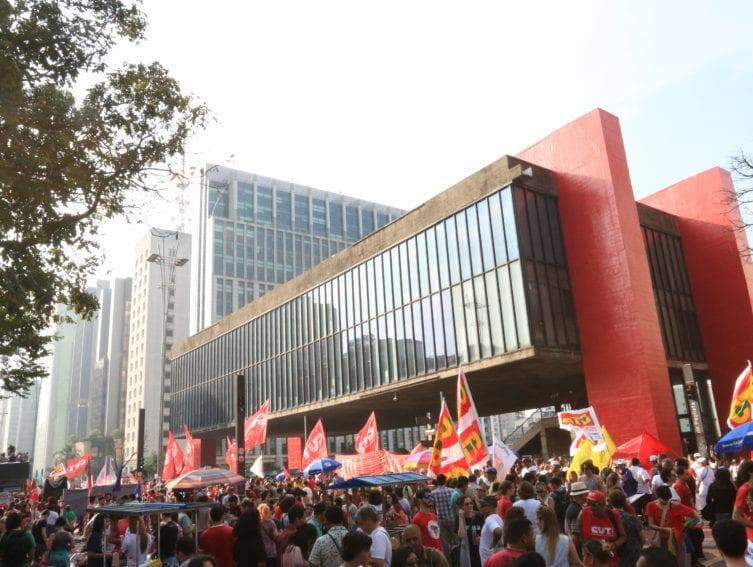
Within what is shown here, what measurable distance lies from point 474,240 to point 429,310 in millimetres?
4620

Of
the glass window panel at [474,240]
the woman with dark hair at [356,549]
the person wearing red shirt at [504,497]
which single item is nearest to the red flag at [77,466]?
the glass window panel at [474,240]

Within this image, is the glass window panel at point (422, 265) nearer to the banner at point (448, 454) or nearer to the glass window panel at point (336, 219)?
the banner at point (448, 454)

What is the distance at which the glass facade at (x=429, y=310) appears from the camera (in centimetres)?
2641

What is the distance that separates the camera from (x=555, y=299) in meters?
26.5

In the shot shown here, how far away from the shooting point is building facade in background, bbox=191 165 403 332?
105m

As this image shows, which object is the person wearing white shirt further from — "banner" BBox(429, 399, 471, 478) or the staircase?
the staircase

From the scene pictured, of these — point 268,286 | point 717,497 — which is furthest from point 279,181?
point 717,497

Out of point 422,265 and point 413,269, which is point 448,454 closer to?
point 422,265

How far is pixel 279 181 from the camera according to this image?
390 ft

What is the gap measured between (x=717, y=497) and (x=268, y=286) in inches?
4103

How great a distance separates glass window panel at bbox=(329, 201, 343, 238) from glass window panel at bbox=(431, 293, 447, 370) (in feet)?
314

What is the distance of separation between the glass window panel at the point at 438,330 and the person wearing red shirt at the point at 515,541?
972 inches

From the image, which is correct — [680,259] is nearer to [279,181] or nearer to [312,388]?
[312,388]

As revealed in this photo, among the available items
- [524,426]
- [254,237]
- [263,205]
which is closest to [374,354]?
[524,426]
